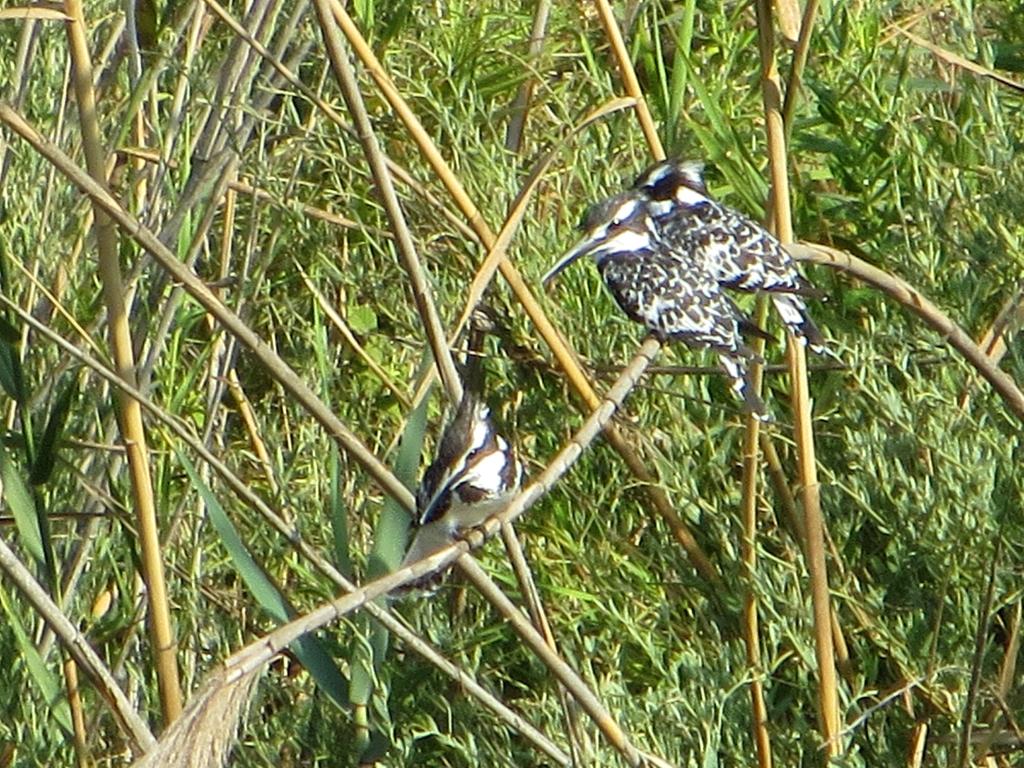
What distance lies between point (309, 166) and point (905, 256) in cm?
102

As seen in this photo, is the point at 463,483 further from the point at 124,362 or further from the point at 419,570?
the point at 419,570

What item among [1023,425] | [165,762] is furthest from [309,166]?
[165,762]

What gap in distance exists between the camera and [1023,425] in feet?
6.99

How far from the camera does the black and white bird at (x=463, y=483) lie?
2.04 metres

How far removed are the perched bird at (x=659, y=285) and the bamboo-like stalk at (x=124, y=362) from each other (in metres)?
0.65

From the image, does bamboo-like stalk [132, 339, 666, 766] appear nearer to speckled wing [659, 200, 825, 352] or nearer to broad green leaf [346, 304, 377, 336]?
speckled wing [659, 200, 825, 352]

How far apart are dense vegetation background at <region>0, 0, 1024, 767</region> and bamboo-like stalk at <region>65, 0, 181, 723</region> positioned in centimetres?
6

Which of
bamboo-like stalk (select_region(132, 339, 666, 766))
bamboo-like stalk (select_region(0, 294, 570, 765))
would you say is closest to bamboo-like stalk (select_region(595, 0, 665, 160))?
bamboo-like stalk (select_region(132, 339, 666, 766))

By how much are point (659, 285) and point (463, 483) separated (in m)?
0.37

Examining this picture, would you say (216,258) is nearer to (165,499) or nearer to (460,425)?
(165,499)

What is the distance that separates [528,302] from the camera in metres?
1.94

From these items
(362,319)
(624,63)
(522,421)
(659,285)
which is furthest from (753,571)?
(362,319)

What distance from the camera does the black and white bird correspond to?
6.71 ft

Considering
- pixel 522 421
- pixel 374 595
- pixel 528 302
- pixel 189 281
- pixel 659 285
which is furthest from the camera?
pixel 522 421
